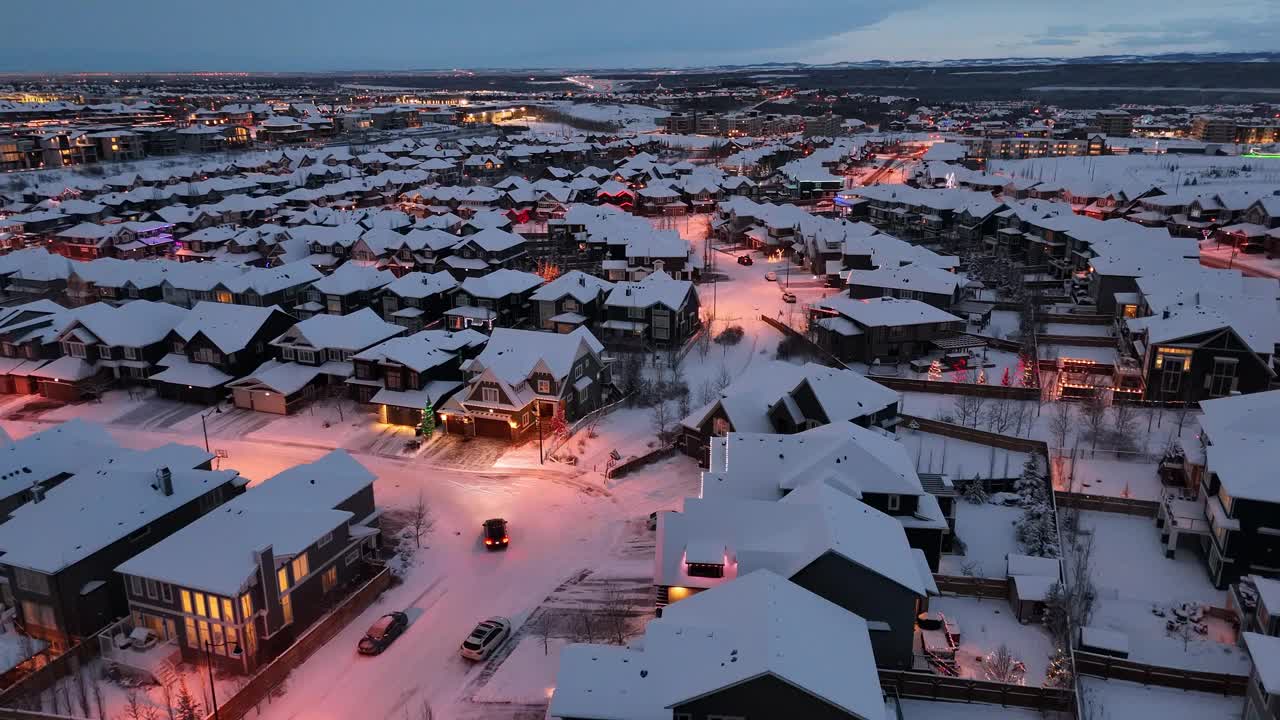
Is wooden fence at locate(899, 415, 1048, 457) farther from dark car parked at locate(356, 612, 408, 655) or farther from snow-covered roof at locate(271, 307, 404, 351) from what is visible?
snow-covered roof at locate(271, 307, 404, 351)

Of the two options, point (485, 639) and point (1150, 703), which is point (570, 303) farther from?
point (1150, 703)

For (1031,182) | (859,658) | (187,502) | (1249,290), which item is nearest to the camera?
(859,658)

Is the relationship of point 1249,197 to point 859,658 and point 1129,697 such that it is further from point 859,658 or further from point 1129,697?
point 859,658

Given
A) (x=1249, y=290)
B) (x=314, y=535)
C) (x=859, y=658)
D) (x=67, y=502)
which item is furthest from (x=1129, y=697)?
(x=1249, y=290)

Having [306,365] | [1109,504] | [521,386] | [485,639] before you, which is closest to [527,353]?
[521,386]

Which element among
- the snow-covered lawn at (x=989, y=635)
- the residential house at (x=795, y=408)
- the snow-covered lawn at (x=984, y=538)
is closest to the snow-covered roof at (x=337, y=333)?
the residential house at (x=795, y=408)

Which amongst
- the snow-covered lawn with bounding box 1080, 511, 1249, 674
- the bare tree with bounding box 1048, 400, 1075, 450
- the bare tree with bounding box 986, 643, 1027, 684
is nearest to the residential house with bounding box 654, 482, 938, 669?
the bare tree with bounding box 986, 643, 1027, 684

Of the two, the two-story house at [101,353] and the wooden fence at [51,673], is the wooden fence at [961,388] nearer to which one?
the wooden fence at [51,673]
